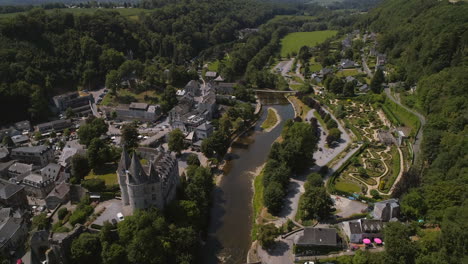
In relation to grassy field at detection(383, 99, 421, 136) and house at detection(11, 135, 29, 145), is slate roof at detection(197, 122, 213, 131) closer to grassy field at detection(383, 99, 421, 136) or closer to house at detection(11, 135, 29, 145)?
house at detection(11, 135, 29, 145)

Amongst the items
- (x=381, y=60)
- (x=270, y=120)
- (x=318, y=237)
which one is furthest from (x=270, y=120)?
(x=381, y=60)

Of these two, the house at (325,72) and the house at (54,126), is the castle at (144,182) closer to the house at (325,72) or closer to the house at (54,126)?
the house at (54,126)

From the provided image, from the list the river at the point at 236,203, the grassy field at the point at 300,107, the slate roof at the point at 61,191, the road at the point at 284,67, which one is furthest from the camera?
the road at the point at 284,67

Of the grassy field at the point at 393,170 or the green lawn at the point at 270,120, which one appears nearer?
the grassy field at the point at 393,170

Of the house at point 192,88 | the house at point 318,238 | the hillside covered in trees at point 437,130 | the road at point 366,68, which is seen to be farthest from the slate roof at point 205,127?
the road at point 366,68

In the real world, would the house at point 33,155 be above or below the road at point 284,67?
above

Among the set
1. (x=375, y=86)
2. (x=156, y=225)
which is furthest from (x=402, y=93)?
(x=156, y=225)

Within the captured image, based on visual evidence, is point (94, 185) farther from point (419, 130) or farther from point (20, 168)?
point (419, 130)
